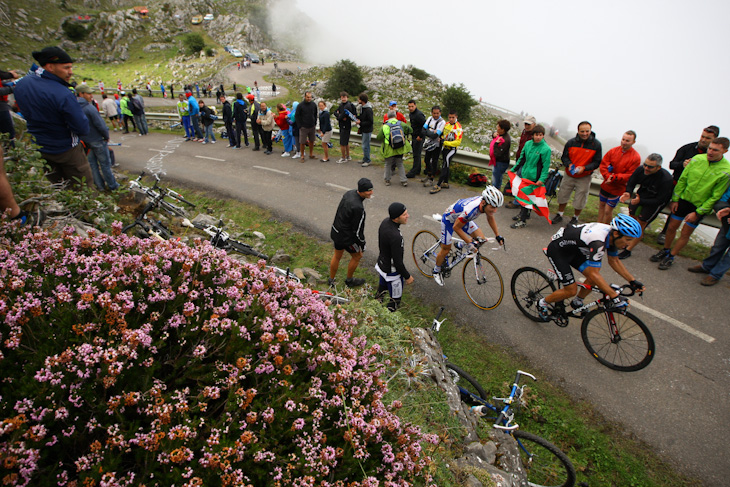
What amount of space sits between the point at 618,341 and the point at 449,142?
7.31 m

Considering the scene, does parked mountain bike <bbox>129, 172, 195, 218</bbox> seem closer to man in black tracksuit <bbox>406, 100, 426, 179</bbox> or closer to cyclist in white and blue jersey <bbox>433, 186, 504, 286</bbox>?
cyclist in white and blue jersey <bbox>433, 186, 504, 286</bbox>

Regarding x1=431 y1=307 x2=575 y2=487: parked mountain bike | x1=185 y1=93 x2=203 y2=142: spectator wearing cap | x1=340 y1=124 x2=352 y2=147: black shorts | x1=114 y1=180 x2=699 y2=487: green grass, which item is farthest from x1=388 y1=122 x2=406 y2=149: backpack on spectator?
x1=185 y1=93 x2=203 y2=142: spectator wearing cap

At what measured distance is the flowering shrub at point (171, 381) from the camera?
1.90 metres

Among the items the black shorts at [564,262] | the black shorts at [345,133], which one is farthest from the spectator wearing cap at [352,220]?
the black shorts at [345,133]

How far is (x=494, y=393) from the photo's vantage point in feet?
17.5

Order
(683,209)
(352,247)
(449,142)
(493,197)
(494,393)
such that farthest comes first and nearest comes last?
(449,142) → (683,209) → (352,247) → (493,197) → (494,393)

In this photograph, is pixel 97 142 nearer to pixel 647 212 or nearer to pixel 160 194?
pixel 160 194

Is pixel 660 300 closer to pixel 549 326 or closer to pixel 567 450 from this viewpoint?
pixel 549 326

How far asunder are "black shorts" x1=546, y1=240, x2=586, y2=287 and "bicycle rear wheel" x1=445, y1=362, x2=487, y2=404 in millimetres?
2196

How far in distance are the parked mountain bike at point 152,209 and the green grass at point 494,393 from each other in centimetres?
323

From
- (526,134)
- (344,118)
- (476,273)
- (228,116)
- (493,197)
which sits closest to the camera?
(493,197)

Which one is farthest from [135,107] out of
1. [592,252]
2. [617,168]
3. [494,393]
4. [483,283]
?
[592,252]

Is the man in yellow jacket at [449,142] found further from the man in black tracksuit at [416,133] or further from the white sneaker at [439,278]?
the white sneaker at [439,278]

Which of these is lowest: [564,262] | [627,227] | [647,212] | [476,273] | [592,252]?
[476,273]
